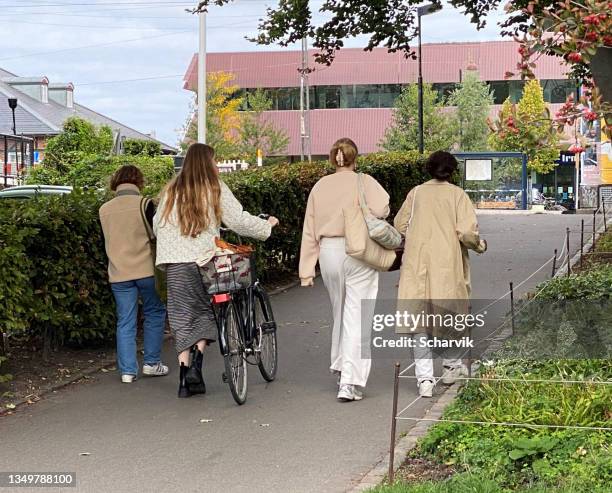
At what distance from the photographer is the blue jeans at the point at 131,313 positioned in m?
9.38

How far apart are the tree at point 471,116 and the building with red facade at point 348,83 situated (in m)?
6.53

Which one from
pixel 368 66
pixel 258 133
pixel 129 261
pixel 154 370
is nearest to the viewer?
pixel 129 261

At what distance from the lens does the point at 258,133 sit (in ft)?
241

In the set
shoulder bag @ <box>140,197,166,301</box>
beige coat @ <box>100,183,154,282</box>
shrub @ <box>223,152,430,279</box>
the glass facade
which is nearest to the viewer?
shoulder bag @ <box>140,197,166,301</box>

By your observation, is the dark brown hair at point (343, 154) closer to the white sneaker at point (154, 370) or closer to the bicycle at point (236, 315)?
the bicycle at point (236, 315)

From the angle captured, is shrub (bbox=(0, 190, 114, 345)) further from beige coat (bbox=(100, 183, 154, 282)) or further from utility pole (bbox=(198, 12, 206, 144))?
utility pole (bbox=(198, 12, 206, 144))

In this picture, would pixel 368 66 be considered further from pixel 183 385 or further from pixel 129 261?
pixel 183 385

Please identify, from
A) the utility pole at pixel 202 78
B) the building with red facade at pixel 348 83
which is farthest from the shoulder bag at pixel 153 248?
the building with red facade at pixel 348 83

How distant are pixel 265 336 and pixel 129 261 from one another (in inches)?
49.9

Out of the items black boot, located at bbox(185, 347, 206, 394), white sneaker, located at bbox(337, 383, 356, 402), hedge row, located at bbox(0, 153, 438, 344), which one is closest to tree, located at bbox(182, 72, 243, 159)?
hedge row, located at bbox(0, 153, 438, 344)

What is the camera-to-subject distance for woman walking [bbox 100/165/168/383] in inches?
368

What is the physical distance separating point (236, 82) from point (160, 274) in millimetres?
72026

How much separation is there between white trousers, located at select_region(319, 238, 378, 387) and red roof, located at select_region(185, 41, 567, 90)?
6912cm

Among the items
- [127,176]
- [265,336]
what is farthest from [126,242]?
[265,336]
